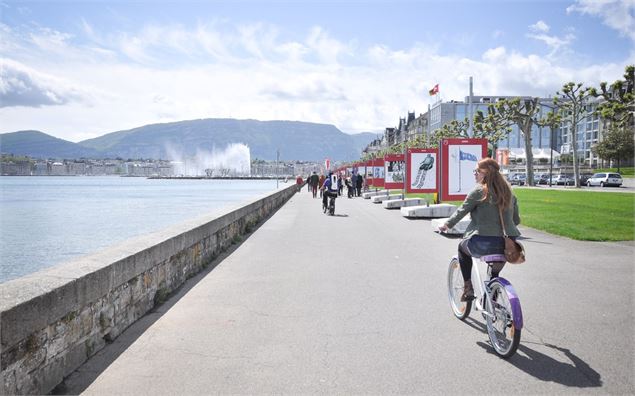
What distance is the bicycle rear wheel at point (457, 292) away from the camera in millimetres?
5965

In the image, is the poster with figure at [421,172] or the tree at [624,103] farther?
the tree at [624,103]

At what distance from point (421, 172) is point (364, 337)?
17679mm

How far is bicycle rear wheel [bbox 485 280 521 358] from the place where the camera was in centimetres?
462

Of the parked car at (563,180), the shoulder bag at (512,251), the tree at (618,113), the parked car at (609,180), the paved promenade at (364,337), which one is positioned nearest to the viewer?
the paved promenade at (364,337)

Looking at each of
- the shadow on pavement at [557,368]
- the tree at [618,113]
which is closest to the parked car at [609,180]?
the tree at [618,113]

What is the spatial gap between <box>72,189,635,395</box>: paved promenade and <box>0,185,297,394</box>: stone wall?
188 millimetres

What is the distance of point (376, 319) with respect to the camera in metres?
6.05

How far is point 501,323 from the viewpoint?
4.88m

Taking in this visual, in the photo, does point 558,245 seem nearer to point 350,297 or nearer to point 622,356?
point 350,297

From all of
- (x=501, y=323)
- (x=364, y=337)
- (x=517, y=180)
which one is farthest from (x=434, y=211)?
(x=517, y=180)

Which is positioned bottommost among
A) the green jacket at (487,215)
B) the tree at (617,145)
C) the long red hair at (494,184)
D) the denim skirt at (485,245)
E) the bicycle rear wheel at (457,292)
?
the bicycle rear wheel at (457,292)

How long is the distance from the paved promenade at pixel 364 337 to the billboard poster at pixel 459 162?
834 centimetres

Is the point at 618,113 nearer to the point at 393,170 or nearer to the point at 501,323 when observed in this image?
the point at 393,170

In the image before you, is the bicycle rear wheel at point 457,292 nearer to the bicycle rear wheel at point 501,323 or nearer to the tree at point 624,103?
the bicycle rear wheel at point 501,323
